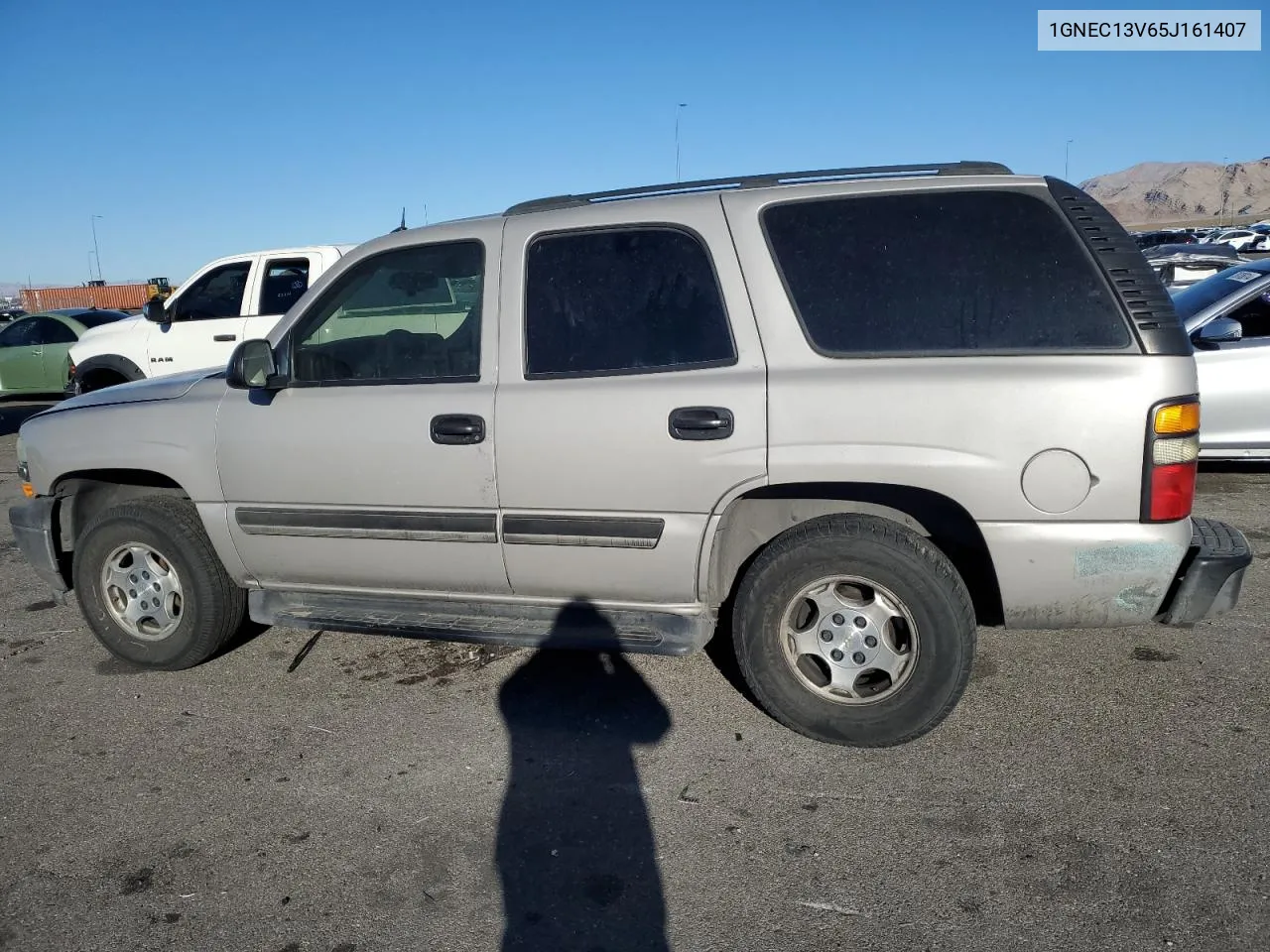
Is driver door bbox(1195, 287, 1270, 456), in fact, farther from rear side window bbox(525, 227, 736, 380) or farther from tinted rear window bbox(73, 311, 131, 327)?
tinted rear window bbox(73, 311, 131, 327)

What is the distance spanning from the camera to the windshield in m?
7.05

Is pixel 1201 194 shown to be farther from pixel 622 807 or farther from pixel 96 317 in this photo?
pixel 622 807

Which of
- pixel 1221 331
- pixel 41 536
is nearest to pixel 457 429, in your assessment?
pixel 41 536

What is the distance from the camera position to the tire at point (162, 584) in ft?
13.8

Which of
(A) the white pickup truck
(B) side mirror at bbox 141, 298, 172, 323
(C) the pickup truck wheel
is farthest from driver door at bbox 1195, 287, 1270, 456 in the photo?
(B) side mirror at bbox 141, 298, 172, 323

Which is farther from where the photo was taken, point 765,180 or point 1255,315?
point 1255,315

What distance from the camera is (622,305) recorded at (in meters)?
3.60

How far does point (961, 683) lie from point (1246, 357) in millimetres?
4735

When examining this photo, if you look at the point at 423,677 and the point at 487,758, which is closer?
the point at 487,758

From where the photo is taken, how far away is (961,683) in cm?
333

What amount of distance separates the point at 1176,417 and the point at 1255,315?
16.4 feet

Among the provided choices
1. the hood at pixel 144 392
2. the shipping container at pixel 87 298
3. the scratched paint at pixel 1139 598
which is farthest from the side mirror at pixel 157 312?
the shipping container at pixel 87 298

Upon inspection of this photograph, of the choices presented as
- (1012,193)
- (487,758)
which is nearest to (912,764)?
(487,758)

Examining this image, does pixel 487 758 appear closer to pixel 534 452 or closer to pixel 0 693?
pixel 534 452
